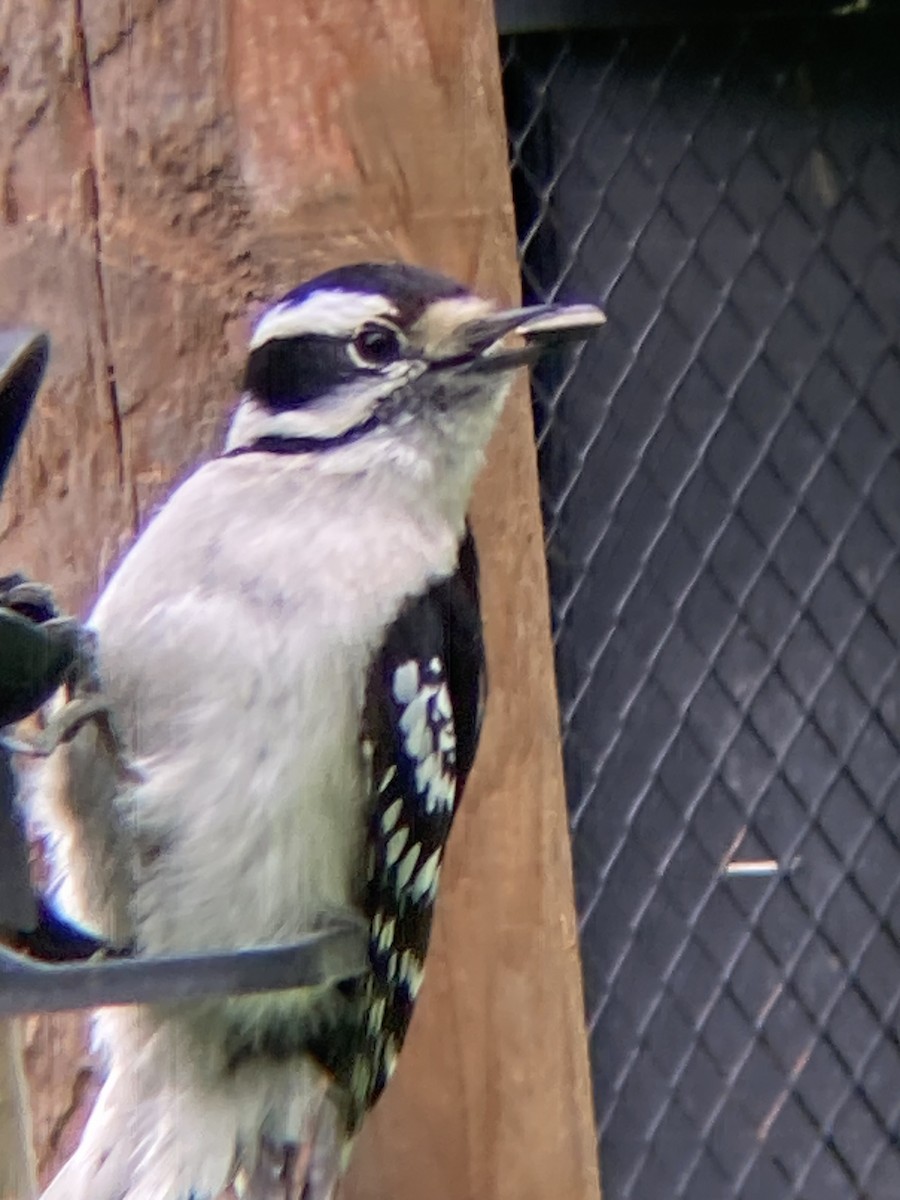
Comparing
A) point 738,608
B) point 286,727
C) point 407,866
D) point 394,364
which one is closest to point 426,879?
point 407,866

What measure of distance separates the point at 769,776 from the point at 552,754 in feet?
2.09

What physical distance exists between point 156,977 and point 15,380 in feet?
0.74

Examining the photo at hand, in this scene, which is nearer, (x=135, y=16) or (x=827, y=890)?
(x=135, y=16)

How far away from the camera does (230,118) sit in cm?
80

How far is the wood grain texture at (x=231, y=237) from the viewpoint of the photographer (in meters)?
0.80

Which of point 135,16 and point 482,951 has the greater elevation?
point 135,16

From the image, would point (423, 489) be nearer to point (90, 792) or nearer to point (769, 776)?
point (90, 792)

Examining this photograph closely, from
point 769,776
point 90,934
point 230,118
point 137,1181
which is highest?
point 230,118

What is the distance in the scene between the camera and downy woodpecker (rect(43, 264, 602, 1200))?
27.3 inches

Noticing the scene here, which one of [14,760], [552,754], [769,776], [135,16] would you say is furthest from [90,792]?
[769,776]

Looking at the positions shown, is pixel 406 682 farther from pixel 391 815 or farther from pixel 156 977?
pixel 156 977

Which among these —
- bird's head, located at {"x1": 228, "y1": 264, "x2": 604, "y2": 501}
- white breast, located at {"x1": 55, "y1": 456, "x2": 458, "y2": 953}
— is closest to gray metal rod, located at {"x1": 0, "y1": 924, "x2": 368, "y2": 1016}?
white breast, located at {"x1": 55, "y1": 456, "x2": 458, "y2": 953}

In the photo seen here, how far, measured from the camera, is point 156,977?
564 mm

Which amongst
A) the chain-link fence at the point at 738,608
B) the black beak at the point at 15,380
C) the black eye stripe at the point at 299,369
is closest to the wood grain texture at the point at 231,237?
the black eye stripe at the point at 299,369
